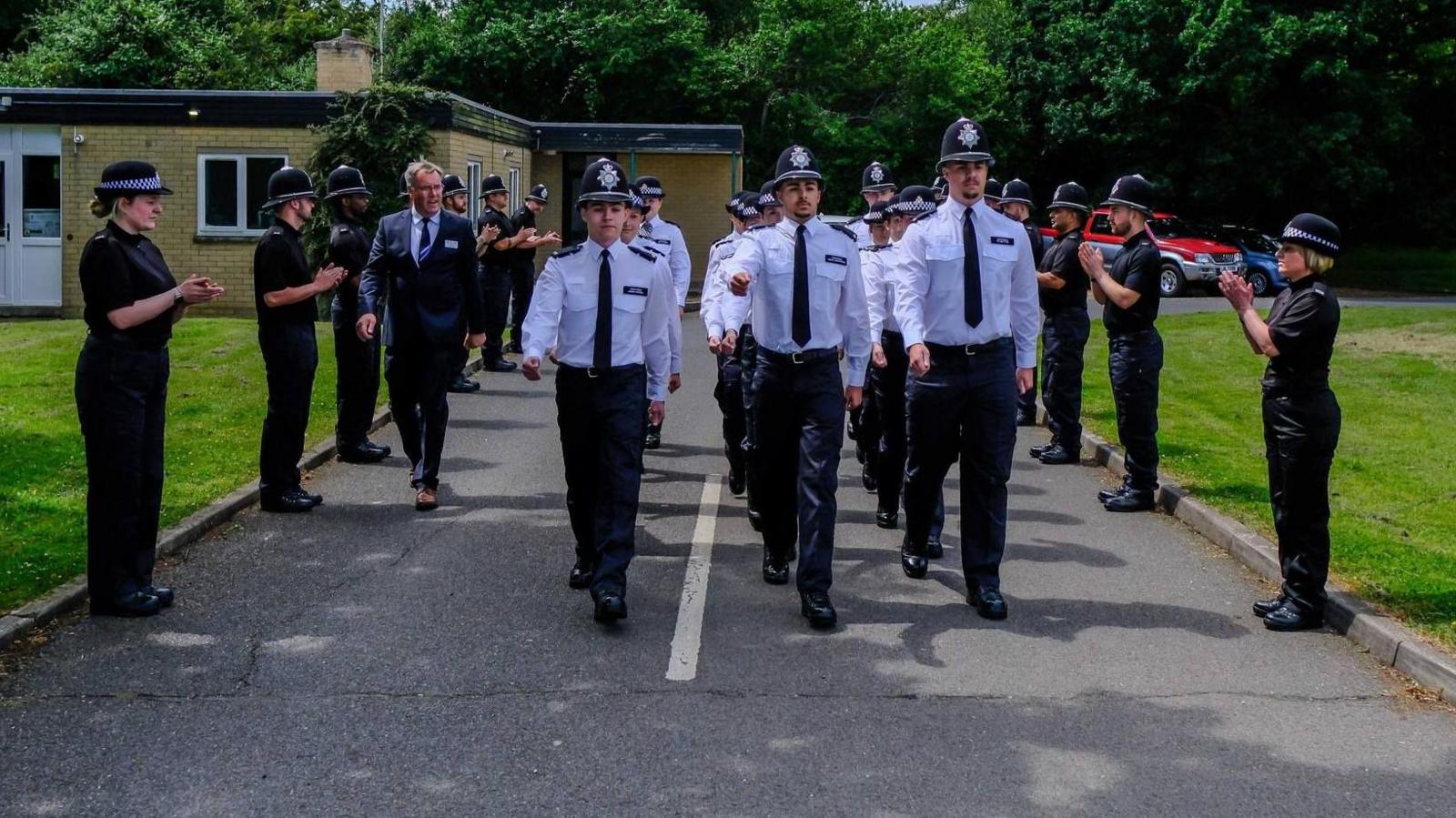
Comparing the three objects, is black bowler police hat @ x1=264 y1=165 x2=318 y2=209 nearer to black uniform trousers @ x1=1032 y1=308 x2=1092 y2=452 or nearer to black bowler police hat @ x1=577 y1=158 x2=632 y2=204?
black bowler police hat @ x1=577 y1=158 x2=632 y2=204

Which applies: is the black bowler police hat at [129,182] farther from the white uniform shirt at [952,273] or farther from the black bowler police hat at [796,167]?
the white uniform shirt at [952,273]

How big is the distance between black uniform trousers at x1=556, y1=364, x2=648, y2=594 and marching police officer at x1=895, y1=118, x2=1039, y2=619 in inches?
Answer: 54.9

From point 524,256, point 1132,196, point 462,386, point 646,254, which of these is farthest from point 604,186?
point 524,256

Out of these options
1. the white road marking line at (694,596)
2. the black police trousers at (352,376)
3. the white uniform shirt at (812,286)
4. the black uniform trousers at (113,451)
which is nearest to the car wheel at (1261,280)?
the white road marking line at (694,596)

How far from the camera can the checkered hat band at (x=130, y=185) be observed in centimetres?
722

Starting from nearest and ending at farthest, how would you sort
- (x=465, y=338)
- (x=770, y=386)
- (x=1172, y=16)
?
1. (x=770, y=386)
2. (x=465, y=338)
3. (x=1172, y=16)

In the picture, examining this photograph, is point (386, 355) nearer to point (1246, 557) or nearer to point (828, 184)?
point (1246, 557)

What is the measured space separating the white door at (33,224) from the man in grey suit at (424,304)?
1837cm

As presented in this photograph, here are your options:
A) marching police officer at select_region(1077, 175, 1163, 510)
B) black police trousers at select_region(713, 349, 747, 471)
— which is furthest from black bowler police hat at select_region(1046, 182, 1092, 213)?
black police trousers at select_region(713, 349, 747, 471)

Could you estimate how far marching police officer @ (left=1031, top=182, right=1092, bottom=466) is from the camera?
12.0 m

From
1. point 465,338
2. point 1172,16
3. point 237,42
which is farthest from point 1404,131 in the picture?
point 465,338

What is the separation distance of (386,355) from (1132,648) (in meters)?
5.48

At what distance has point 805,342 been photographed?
7.52m

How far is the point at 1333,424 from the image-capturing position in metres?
7.37
